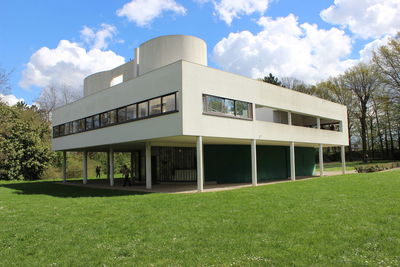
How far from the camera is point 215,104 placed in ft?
56.3

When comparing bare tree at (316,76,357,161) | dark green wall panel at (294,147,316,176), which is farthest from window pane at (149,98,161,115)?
bare tree at (316,76,357,161)

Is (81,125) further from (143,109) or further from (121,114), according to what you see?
(143,109)

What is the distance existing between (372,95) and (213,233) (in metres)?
47.0

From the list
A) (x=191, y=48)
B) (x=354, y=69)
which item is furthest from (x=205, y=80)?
(x=354, y=69)

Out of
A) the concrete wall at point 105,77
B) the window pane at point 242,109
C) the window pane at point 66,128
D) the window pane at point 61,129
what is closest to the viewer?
the window pane at point 242,109

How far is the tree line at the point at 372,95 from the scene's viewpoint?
39688mm

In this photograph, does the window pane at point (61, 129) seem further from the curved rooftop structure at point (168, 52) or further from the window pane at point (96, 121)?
the curved rooftop structure at point (168, 52)

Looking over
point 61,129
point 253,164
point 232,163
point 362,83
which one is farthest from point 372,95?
point 61,129

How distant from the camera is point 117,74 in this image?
2609 cm

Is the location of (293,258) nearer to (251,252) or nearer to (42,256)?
(251,252)

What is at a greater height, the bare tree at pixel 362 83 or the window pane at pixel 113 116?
the bare tree at pixel 362 83

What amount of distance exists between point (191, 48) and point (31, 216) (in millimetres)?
13609

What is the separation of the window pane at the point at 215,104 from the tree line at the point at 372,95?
3093cm

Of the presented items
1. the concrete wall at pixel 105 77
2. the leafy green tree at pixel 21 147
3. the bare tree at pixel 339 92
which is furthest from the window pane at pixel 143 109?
the bare tree at pixel 339 92
